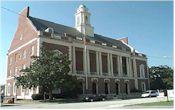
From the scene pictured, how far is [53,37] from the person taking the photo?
48312mm

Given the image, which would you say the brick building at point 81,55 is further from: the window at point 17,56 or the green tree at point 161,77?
the green tree at point 161,77

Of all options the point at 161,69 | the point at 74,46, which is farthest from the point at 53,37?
the point at 161,69

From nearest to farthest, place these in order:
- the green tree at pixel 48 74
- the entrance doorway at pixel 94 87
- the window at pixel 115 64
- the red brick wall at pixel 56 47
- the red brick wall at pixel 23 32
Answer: the green tree at pixel 48 74
the red brick wall at pixel 56 47
the red brick wall at pixel 23 32
the entrance doorway at pixel 94 87
the window at pixel 115 64

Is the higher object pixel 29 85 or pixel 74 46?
pixel 74 46

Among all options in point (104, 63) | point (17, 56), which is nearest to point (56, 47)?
point (17, 56)

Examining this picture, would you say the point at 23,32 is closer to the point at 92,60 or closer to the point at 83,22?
the point at 83,22

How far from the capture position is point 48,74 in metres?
37.8

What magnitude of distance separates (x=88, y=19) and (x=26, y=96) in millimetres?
25659

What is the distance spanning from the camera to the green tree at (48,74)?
3778 cm

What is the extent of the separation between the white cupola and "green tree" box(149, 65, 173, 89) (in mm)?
25521

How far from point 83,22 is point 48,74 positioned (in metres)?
26.4

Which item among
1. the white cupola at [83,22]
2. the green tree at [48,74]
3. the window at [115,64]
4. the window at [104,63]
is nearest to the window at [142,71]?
the window at [115,64]

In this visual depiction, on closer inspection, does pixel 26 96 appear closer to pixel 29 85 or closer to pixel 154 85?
pixel 29 85

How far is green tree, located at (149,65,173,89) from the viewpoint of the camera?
239 ft
